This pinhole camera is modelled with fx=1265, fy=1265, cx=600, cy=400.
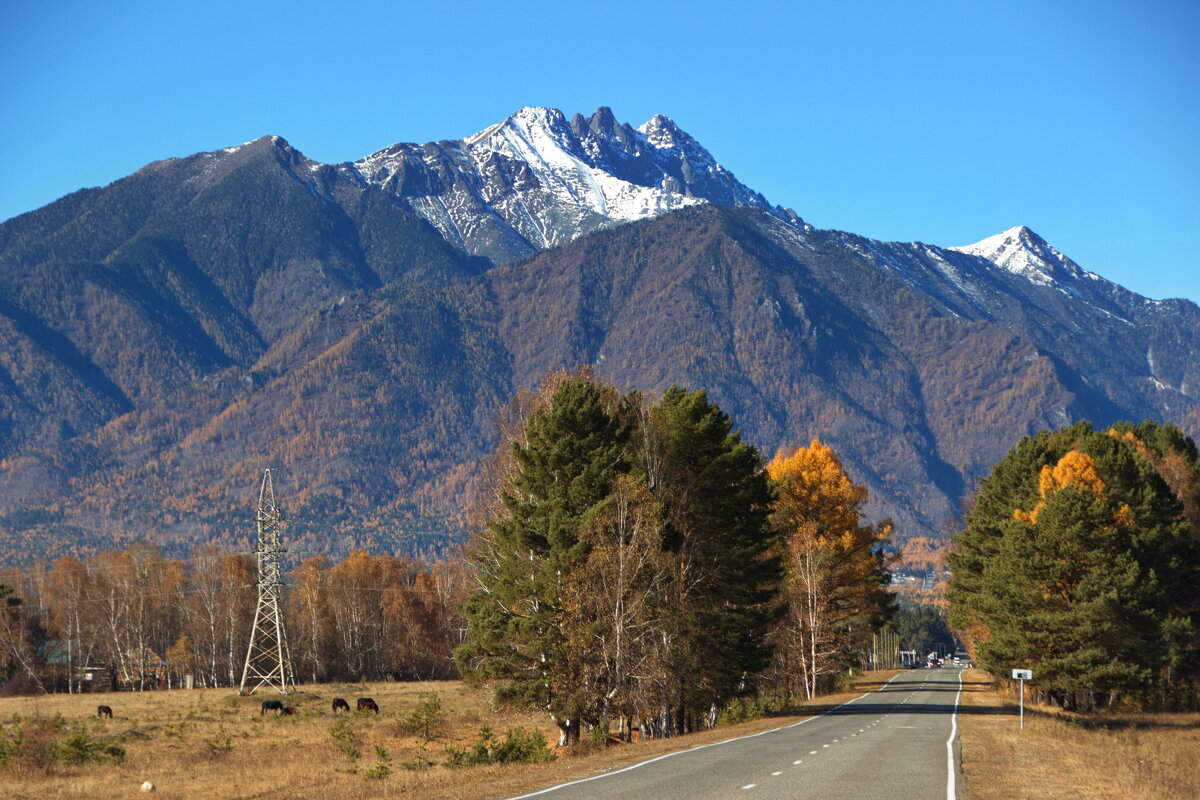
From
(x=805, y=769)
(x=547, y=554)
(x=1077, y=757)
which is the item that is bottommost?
(x=1077, y=757)

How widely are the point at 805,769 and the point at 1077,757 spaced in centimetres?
1182

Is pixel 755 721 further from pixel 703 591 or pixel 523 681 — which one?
pixel 523 681

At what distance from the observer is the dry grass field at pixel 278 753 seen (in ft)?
102

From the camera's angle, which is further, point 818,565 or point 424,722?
point 818,565

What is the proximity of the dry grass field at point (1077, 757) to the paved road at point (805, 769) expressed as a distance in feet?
3.14

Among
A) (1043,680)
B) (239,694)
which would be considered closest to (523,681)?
(1043,680)

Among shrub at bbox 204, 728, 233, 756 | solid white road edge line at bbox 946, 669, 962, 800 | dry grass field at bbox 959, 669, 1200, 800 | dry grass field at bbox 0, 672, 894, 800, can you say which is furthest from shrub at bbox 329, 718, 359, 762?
dry grass field at bbox 959, 669, 1200, 800

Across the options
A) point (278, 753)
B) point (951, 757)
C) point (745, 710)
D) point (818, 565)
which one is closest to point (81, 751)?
point (278, 753)

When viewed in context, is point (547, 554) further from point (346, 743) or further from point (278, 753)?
point (278, 753)

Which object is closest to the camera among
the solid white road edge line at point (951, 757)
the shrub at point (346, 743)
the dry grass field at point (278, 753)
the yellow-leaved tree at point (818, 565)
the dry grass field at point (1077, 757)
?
the solid white road edge line at point (951, 757)

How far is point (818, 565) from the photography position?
72.0 m

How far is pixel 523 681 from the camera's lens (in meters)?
44.9

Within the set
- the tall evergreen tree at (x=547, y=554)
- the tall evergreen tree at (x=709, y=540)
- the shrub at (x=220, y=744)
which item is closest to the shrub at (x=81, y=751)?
the shrub at (x=220, y=744)

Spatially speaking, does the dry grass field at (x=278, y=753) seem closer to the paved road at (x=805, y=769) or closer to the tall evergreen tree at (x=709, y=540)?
the paved road at (x=805, y=769)
